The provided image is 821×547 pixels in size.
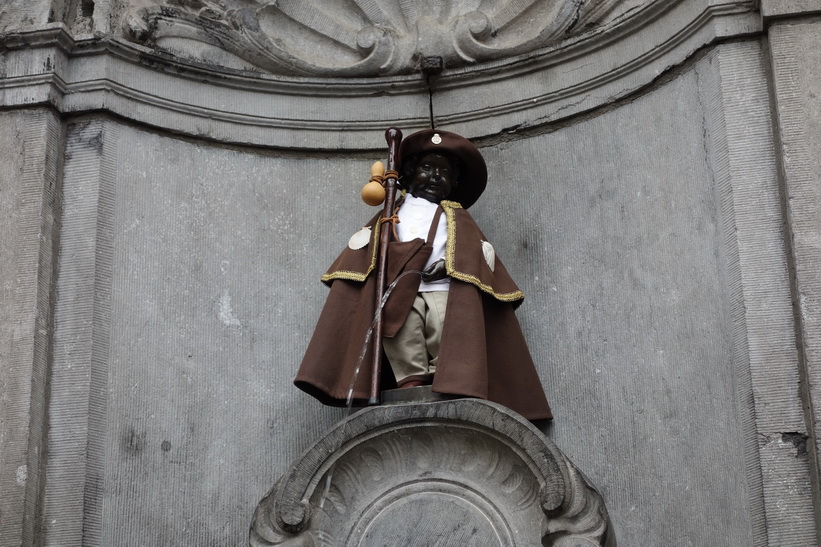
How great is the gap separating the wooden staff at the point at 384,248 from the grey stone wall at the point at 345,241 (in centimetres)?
60

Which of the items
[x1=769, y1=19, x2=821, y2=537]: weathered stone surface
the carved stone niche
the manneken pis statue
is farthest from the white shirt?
[x1=769, y1=19, x2=821, y2=537]: weathered stone surface

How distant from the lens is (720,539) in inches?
174

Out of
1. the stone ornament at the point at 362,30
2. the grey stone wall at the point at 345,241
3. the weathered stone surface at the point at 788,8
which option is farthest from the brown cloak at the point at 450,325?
the weathered stone surface at the point at 788,8

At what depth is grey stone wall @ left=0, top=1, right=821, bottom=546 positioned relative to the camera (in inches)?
176

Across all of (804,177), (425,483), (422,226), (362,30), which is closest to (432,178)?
(422,226)

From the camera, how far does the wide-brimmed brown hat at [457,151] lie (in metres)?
4.96

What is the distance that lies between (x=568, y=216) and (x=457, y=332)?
1022mm

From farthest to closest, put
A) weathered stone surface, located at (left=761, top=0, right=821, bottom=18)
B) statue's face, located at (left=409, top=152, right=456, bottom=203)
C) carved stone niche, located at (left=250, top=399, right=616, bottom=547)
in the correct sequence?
statue's face, located at (left=409, top=152, right=456, bottom=203)
weathered stone surface, located at (left=761, top=0, right=821, bottom=18)
carved stone niche, located at (left=250, top=399, right=616, bottom=547)

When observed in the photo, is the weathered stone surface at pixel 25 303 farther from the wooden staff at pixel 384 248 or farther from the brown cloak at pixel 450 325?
the wooden staff at pixel 384 248

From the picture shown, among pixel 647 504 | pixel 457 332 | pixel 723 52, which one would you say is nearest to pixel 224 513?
pixel 457 332

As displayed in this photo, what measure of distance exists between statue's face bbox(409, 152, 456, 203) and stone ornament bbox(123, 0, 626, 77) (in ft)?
2.87

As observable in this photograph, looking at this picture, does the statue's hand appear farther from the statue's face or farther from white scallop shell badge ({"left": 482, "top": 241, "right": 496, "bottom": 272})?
the statue's face

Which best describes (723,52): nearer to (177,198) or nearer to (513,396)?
(513,396)

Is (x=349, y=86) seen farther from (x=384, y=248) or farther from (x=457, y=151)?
(x=384, y=248)
